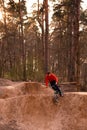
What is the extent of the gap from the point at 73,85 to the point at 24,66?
5.10 metres

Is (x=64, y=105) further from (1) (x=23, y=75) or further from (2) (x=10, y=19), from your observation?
(2) (x=10, y=19)

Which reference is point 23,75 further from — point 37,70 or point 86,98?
point 86,98

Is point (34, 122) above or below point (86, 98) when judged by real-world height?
below

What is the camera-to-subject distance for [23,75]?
88.1 ft

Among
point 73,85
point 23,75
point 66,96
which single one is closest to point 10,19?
point 23,75

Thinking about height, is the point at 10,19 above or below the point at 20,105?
above

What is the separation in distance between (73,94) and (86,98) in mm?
768

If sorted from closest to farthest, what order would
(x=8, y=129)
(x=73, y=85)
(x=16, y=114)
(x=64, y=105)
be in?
(x=8, y=129) → (x=16, y=114) → (x=64, y=105) → (x=73, y=85)

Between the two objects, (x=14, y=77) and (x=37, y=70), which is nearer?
(x=37, y=70)

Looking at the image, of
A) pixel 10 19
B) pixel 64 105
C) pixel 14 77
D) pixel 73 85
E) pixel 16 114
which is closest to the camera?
pixel 16 114

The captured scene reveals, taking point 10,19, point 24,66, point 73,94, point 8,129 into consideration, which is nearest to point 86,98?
point 73,94

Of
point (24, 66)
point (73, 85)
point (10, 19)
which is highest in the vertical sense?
point (10, 19)

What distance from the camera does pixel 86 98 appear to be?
47.3 feet

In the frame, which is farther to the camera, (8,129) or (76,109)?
(76,109)
